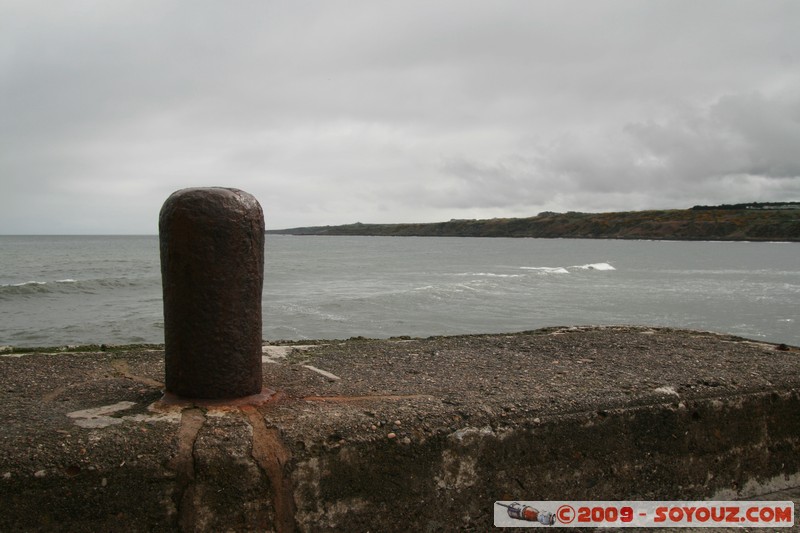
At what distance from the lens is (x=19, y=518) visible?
7.46 feet

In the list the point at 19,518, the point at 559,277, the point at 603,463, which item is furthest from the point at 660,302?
the point at 19,518

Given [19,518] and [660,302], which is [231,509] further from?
[660,302]

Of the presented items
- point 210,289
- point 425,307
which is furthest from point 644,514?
point 425,307

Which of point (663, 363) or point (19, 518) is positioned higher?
point (663, 363)

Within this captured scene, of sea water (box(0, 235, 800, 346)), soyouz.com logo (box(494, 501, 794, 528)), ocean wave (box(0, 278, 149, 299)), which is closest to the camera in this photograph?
soyouz.com logo (box(494, 501, 794, 528))

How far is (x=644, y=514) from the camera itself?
3018mm

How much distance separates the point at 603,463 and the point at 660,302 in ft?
61.0

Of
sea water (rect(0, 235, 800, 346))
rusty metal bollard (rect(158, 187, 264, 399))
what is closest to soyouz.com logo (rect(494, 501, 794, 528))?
rusty metal bollard (rect(158, 187, 264, 399))

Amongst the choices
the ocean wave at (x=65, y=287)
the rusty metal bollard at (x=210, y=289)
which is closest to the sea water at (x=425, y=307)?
the ocean wave at (x=65, y=287)

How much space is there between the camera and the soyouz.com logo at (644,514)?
2.83 metres

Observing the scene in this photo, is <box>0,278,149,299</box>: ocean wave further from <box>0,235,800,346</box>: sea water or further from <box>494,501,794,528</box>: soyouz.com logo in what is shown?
<box>494,501,794,528</box>: soyouz.com logo

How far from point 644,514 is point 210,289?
232cm

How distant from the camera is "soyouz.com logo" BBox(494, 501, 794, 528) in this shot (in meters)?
2.83

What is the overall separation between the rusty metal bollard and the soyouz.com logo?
141cm
